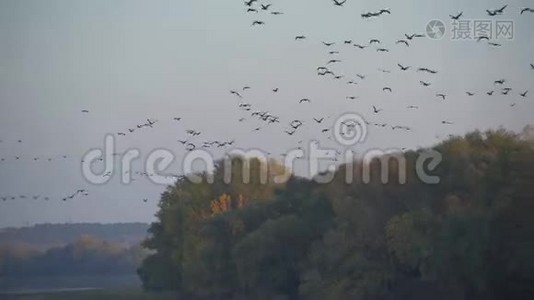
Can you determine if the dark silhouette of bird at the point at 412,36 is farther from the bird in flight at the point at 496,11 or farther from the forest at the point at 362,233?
the forest at the point at 362,233

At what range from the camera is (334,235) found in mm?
5062

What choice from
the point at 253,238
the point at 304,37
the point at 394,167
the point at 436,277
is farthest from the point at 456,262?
the point at 304,37

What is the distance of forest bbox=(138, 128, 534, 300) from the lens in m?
4.99

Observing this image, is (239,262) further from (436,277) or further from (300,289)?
(436,277)

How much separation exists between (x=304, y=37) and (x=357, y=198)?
869mm
